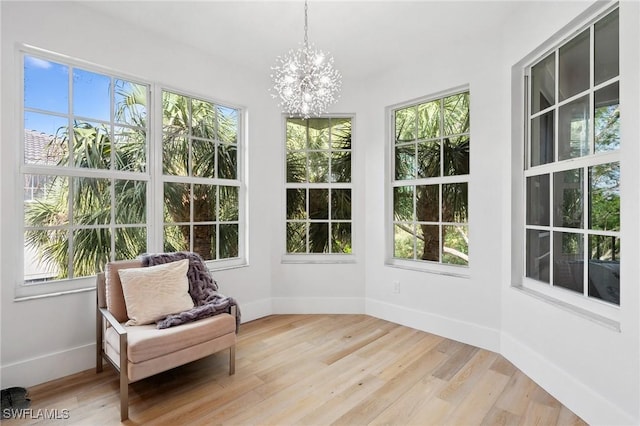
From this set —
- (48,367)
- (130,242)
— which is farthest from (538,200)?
(48,367)

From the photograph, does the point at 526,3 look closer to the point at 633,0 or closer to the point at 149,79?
the point at 633,0

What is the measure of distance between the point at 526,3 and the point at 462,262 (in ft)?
7.23

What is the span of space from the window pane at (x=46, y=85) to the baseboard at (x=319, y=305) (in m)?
2.73

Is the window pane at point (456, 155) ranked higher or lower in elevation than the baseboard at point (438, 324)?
higher

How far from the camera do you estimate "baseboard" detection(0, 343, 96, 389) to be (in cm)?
219

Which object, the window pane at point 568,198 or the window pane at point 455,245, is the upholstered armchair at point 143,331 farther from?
the window pane at point 568,198

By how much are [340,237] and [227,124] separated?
183 centimetres

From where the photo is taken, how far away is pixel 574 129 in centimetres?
219

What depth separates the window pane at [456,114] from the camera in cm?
316

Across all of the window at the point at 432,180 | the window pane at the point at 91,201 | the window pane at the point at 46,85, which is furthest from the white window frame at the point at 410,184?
the window pane at the point at 46,85

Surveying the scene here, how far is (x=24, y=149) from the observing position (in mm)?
2334

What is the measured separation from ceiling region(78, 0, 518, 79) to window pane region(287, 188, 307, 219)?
1.49m

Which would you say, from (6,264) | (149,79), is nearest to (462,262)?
(149,79)

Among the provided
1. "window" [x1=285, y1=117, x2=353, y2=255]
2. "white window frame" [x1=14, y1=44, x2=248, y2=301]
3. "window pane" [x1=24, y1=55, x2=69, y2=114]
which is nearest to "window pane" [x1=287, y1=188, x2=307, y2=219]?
"window" [x1=285, y1=117, x2=353, y2=255]
